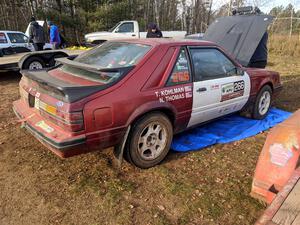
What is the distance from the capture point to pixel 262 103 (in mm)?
5348

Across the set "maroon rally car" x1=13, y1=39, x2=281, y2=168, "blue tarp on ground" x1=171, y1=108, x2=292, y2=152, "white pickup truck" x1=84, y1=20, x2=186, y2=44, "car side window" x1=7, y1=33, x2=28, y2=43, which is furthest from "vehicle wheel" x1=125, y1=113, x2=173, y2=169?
"white pickup truck" x1=84, y1=20, x2=186, y2=44

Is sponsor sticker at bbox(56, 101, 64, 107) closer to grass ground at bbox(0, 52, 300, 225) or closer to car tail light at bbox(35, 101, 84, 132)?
car tail light at bbox(35, 101, 84, 132)

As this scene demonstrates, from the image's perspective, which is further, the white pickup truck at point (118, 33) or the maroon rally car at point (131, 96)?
the white pickup truck at point (118, 33)

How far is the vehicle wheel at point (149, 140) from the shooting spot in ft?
10.5

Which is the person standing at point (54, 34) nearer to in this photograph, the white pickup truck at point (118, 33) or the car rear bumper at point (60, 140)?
the white pickup truck at point (118, 33)

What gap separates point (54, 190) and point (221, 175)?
6.65 feet

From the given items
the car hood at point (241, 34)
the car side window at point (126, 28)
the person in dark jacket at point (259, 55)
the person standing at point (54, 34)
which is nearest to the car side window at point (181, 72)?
the car hood at point (241, 34)

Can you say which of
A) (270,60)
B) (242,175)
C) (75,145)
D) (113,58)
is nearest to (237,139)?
(242,175)

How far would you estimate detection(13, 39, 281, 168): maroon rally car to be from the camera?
2770mm

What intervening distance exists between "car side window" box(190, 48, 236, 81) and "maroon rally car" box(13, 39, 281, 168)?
0.01m

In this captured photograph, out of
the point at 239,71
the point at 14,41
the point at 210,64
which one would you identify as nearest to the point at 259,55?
the point at 239,71

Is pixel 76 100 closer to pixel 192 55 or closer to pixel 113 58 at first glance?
pixel 113 58

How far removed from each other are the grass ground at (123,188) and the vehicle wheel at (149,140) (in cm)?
15

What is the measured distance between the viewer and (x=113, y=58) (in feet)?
11.7
